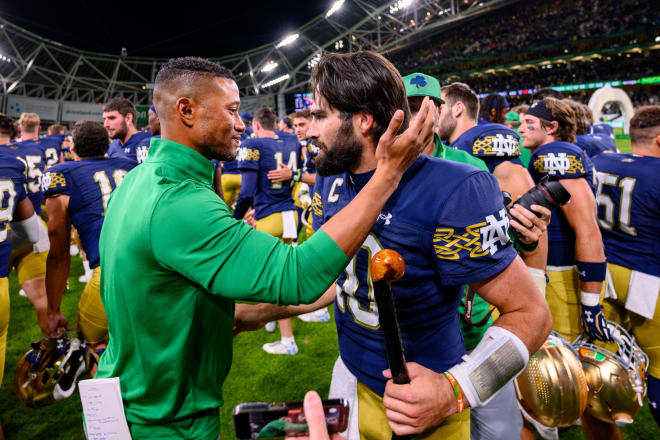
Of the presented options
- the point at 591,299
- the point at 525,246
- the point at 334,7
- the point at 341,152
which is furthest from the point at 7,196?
the point at 334,7

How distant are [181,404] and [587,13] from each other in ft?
124

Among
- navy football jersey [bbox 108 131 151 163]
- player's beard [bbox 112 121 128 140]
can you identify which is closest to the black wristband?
navy football jersey [bbox 108 131 151 163]

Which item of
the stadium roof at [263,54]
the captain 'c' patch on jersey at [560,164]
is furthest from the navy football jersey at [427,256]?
the stadium roof at [263,54]

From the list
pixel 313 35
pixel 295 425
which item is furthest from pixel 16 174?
pixel 313 35

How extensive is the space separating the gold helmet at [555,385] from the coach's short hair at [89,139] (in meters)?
3.74

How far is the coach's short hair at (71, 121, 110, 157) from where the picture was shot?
10.5 ft

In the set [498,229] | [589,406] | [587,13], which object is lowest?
[589,406]

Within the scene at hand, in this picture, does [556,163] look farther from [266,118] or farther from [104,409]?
[266,118]

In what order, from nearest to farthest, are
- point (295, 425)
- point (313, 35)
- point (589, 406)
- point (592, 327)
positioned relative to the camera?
point (295, 425) → point (589, 406) → point (592, 327) → point (313, 35)

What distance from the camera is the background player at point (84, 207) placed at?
3.04 m

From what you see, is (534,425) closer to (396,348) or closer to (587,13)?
(396,348)

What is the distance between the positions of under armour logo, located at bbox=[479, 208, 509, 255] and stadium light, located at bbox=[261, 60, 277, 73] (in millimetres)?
40234

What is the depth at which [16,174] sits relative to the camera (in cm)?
306

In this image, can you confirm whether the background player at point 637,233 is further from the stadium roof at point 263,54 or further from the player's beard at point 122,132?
the stadium roof at point 263,54
